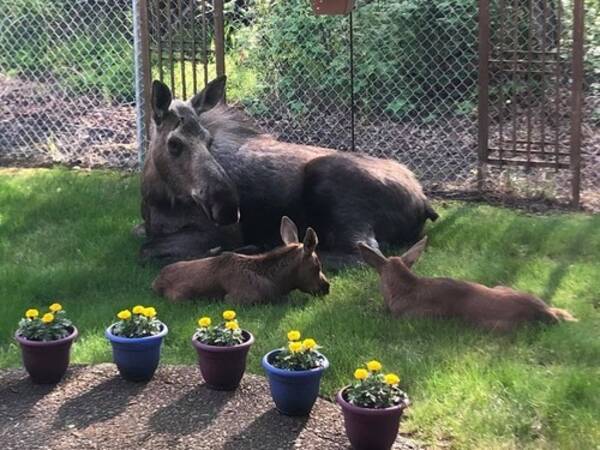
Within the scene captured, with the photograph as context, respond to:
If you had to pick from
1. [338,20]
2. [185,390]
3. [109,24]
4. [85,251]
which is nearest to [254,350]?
[185,390]

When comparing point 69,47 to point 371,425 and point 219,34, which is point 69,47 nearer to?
point 219,34

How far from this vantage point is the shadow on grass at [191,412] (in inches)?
Result: 172

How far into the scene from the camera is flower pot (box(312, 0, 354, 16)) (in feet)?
27.6

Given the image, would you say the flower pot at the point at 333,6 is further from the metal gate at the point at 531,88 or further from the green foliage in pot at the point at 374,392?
the green foliage in pot at the point at 374,392

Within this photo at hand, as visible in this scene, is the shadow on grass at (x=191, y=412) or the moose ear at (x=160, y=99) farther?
the moose ear at (x=160, y=99)

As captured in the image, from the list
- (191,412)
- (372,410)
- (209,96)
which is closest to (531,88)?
(209,96)

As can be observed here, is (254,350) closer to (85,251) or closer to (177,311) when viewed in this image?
(177,311)

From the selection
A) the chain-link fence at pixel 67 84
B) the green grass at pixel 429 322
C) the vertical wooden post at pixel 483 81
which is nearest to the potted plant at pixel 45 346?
the green grass at pixel 429 322

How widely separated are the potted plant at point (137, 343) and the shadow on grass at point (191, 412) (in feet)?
0.83

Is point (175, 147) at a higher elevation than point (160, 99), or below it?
below

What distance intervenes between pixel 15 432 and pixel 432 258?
352 cm

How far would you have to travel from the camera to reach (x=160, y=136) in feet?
23.9

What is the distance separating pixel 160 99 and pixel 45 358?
9.31ft

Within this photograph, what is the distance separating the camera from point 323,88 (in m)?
10.9
